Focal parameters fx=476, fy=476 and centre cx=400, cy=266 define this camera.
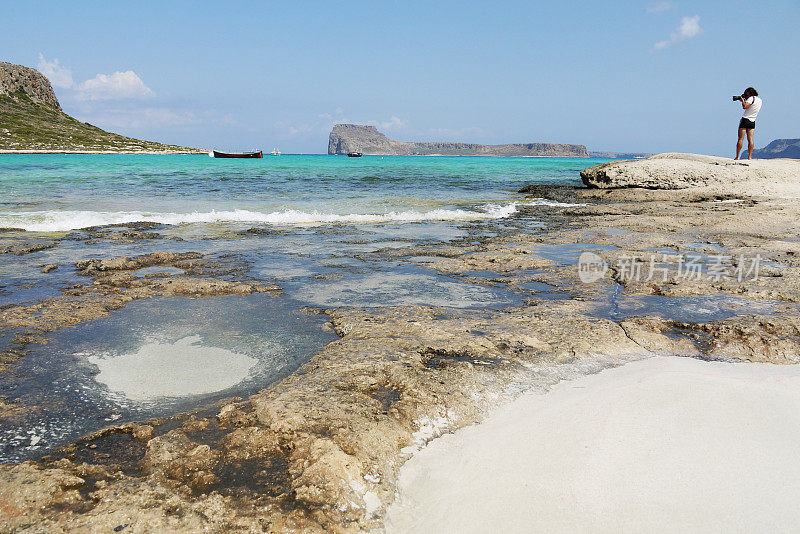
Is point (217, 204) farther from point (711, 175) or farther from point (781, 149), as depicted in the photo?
point (781, 149)

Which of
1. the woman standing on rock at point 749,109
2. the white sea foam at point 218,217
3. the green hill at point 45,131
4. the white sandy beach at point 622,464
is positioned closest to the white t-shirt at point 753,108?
the woman standing on rock at point 749,109

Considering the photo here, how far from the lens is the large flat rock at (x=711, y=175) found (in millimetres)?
12141

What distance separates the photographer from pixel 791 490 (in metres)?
2.03

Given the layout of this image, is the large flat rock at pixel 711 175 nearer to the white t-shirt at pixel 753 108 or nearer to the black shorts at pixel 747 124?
the black shorts at pixel 747 124

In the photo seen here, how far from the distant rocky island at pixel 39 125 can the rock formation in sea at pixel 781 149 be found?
117 m

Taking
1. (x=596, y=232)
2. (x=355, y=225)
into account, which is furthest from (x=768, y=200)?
(x=355, y=225)

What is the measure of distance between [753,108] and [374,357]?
13.5 m

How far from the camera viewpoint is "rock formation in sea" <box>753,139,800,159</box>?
90325 mm

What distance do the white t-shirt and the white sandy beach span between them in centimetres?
1213

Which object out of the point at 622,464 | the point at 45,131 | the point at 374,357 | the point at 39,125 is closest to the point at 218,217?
the point at 374,357

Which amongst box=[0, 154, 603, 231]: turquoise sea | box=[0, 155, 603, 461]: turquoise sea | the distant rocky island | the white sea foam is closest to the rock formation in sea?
box=[0, 154, 603, 231]: turquoise sea

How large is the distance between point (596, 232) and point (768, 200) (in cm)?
596

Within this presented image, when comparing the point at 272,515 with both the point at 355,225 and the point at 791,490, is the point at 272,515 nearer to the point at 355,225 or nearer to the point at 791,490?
the point at 791,490

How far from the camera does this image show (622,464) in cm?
222
